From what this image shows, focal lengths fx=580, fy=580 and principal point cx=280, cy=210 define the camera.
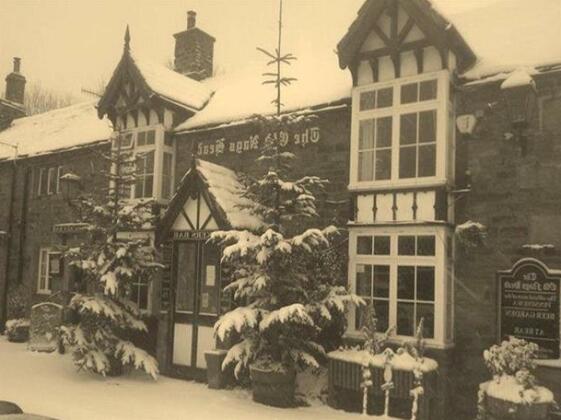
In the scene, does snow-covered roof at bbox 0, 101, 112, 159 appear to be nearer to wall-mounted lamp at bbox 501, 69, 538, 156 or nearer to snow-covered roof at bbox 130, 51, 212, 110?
snow-covered roof at bbox 130, 51, 212, 110

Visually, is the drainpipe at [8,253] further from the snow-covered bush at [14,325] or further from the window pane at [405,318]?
the window pane at [405,318]

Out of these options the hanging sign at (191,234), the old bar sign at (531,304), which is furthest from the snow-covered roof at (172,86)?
the old bar sign at (531,304)

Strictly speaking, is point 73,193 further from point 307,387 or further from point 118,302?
point 307,387

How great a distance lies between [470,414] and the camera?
9.76m

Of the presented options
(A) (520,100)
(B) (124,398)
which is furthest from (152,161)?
(A) (520,100)

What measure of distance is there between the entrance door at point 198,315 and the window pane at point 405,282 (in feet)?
13.3

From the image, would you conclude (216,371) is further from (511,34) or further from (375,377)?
(511,34)

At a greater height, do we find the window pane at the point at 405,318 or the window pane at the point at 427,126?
the window pane at the point at 427,126

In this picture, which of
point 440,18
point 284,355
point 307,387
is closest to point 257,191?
point 284,355

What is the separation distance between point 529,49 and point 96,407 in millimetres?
9665

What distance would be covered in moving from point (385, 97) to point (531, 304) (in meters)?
4.49

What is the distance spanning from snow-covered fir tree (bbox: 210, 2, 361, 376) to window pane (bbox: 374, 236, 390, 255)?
87 cm

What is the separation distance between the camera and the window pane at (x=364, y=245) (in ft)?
35.6

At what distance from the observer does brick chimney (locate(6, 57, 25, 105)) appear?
78.3 feet
